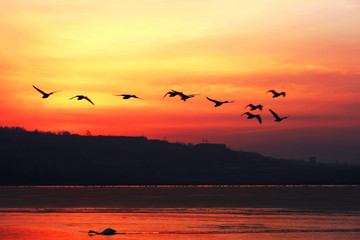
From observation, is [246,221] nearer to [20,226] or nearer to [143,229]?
[143,229]

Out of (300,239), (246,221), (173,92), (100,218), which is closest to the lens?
(173,92)

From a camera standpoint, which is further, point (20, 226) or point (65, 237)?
point (20, 226)

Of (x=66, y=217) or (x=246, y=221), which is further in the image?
(x=66, y=217)

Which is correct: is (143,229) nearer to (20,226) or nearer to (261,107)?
(20,226)

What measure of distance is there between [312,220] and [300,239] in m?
27.2

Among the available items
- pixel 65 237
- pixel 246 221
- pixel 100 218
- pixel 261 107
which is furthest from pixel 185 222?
pixel 261 107

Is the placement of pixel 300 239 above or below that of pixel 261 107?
below

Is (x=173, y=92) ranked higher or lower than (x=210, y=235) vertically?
higher

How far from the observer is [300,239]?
251 feet

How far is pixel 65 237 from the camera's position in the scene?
78438 millimetres

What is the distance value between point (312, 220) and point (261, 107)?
1849 inches

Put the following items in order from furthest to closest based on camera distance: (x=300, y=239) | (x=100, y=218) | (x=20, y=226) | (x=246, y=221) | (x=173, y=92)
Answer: (x=100, y=218)
(x=246, y=221)
(x=20, y=226)
(x=300, y=239)
(x=173, y=92)

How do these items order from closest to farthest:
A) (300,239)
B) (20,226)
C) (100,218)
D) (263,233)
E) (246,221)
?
(300,239)
(263,233)
(20,226)
(246,221)
(100,218)

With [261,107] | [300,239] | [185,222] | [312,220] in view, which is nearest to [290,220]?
[312,220]
